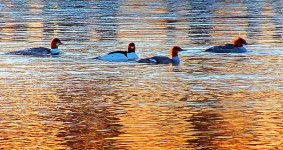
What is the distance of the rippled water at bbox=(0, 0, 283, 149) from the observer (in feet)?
55.7

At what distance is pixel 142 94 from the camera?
886 inches

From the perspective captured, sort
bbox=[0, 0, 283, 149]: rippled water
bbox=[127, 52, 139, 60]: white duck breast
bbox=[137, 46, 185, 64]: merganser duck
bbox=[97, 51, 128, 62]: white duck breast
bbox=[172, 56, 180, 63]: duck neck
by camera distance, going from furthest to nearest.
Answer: bbox=[127, 52, 139, 60]: white duck breast < bbox=[97, 51, 128, 62]: white duck breast < bbox=[172, 56, 180, 63]: duck neck < bbox=[137, 46, 185, 64]: merganser duck < bbox=[0, 0, 283, 149]: rippled water

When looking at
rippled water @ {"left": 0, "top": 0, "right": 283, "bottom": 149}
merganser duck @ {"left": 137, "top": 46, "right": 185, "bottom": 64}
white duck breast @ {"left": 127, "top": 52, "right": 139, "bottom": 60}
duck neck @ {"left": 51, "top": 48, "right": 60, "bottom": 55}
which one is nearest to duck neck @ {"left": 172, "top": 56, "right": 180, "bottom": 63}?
merganser duck @ {"left": 137, "top": 46, "right": 185, "bottom": 64}

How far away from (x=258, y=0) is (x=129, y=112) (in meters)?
64.4

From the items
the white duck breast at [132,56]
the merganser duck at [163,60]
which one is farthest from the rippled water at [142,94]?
the white duck breast at [132,56]

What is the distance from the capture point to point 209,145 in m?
16.2

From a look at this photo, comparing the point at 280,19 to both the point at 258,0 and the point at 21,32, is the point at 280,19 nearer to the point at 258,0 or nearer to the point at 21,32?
the point at 21,32

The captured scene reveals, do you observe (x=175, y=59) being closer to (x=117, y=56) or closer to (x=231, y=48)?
(x=117, y=56)

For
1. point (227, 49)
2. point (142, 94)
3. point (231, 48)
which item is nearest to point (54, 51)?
point (227, 49)

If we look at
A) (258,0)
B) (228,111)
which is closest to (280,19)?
(258,0)

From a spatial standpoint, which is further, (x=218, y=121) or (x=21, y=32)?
(x=21, y=32)

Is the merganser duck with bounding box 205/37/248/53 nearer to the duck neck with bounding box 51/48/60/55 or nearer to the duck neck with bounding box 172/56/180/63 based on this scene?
the duck neck with bounding box 172/56/180/63

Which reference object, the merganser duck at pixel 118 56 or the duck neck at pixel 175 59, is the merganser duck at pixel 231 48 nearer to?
the duck neck at pixel 175 59

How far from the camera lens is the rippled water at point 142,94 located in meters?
17.0
